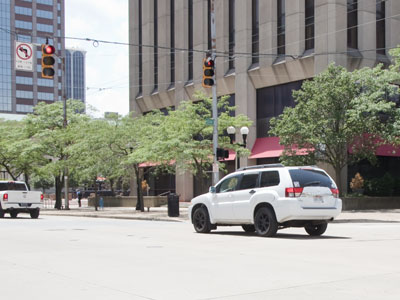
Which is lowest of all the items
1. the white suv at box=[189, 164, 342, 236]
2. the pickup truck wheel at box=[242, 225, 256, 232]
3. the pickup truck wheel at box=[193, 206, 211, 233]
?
the pickup truck wheel at box=[242, 225, 256, 232]

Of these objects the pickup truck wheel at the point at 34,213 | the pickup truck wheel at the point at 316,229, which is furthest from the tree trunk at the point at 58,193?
the pickup truck wheel at the point at 316,229

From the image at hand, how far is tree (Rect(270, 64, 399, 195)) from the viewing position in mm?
30703

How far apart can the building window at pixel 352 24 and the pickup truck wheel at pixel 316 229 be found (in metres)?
23.0

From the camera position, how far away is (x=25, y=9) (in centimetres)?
13900

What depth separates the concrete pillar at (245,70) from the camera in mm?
42000

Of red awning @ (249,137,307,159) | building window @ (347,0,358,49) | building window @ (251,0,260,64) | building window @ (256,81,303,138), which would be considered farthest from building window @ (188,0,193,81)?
building window @ (347,0,358,49)

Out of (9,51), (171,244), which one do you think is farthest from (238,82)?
(9,51)

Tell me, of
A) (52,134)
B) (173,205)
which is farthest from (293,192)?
(52,134)

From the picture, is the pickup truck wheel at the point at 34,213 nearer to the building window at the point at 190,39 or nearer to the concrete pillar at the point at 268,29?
the concrete pillar at the point at 268,29

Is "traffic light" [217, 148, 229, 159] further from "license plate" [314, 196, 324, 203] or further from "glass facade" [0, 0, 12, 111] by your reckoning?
"glass facade" [0, 0, 12, 111]

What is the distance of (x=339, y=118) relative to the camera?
102ft

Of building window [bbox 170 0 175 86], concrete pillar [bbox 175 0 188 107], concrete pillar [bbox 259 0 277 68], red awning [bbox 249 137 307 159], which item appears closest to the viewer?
red awning [bbox 249 137 307 159]

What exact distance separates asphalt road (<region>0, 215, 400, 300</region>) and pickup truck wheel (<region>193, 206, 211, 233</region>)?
228cm

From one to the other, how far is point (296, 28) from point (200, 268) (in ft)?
101
